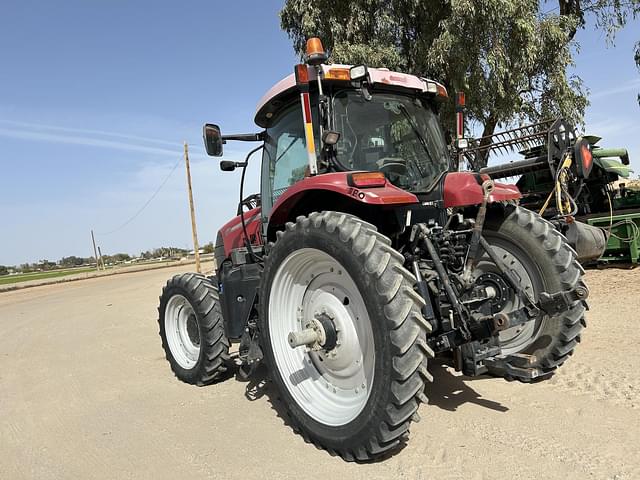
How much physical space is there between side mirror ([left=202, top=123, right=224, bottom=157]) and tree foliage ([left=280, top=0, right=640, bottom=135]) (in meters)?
6.97

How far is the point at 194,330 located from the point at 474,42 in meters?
8.21

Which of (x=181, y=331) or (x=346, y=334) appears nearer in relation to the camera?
(x=346, y=334)

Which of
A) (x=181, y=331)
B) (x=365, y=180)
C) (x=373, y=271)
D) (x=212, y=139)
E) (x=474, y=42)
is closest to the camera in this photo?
(x=373, y=271)

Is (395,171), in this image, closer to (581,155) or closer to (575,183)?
(581,155)

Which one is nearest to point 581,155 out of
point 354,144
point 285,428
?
point 354,144

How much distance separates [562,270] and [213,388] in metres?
3.07

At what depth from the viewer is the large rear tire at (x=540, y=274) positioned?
132 inches

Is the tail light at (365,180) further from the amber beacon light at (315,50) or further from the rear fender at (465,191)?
the amber beacon light at (315,50)

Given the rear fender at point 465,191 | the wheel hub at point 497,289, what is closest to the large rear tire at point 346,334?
the rear fender at point 465,191

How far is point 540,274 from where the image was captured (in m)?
3.41

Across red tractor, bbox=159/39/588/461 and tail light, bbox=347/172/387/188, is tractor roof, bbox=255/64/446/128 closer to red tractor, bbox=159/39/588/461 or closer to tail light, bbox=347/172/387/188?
red tractor, bbox=159/39/588/461

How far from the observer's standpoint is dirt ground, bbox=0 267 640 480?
102 inches

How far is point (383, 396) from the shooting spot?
97.9 inches

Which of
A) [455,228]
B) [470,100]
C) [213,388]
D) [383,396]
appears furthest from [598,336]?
[470,100]
